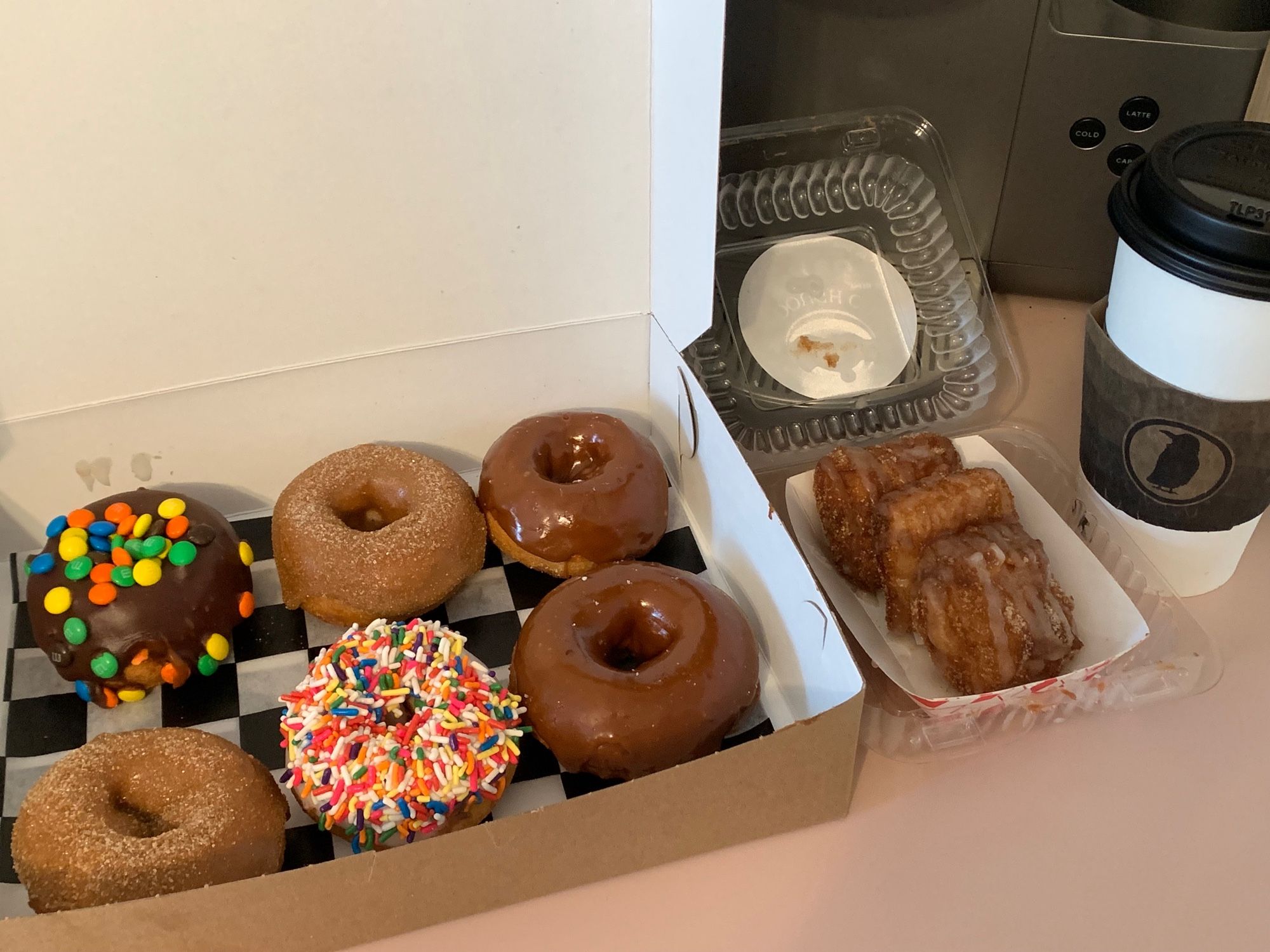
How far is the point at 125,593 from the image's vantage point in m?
1.08

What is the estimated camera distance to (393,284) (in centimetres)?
120

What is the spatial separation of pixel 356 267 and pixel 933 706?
2.47 feet

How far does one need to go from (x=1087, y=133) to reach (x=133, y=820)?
131cm

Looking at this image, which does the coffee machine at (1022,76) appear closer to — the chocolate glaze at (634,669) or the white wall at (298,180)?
the white wall at (298,180)

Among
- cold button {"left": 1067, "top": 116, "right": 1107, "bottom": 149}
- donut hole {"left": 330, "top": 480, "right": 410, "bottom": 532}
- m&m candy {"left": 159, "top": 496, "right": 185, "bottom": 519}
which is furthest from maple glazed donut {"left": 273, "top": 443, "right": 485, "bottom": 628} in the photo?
cold button {"left": 1067, "top": 116, "right": 1107, "bottom": 149}

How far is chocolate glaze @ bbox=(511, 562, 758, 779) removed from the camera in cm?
99

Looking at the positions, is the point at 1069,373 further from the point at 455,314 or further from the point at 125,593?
the point at 125,593

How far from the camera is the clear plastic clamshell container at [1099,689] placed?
1.02 m

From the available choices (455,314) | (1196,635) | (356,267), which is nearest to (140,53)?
(356,267)

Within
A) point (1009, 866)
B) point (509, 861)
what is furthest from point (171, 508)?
point (1009, 866)

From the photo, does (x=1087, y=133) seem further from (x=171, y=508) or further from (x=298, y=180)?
(x=171, y=508)

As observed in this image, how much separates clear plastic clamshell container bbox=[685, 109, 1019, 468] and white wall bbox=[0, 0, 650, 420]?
0.18 meters

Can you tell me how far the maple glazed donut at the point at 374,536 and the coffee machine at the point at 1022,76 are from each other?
2.01ft

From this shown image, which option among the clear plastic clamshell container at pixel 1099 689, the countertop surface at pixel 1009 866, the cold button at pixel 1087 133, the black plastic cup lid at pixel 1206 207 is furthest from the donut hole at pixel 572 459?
the cold button at pixel 1087 133
